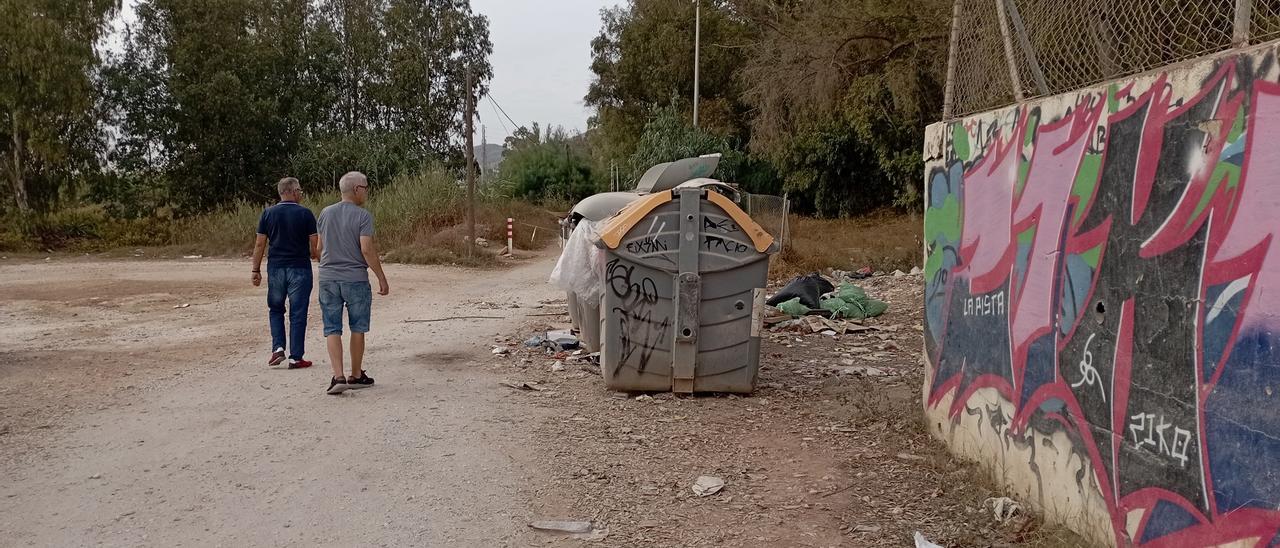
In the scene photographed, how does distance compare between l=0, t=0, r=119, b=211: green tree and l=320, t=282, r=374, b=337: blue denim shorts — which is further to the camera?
l=0, t=0, r=119, b=211: green tree

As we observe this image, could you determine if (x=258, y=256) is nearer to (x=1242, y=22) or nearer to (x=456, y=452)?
(x=456, y=452)

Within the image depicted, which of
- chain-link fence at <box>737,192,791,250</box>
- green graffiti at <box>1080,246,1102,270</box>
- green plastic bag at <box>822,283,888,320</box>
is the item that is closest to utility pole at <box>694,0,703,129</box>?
chain-link fence at <box>737,192,791,250</box>

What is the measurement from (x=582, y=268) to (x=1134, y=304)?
460 cm

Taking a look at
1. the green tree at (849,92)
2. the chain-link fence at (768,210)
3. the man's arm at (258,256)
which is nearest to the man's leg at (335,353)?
the man's arm at (258,256)

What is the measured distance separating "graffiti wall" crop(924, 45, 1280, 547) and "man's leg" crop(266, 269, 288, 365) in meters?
5.55

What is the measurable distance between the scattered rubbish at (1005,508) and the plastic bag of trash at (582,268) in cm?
364

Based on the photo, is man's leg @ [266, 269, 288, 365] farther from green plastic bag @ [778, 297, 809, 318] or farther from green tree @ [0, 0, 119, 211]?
green tree @ [0, 0, 119, 211]

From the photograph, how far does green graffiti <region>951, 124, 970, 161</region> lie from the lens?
16.6ft

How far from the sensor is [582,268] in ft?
24.2

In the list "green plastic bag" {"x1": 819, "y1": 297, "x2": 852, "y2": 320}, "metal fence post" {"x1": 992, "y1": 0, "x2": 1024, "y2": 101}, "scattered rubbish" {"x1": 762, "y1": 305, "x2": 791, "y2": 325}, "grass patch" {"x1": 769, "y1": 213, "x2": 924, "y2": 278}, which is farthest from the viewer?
"grass patch" {"x1": 769, "y1": 213, "x2": 924, "y2": 278}

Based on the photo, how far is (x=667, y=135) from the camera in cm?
3177

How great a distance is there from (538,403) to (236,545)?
9.72ft

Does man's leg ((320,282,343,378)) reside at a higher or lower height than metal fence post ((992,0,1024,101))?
lower

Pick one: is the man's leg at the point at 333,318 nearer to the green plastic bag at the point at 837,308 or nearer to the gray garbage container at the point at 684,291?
the gray garbage container at the point at 684,291
